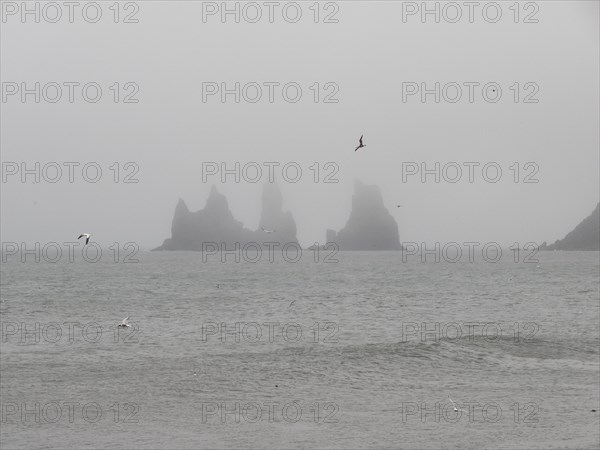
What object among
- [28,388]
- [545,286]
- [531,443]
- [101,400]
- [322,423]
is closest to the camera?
[531,443]

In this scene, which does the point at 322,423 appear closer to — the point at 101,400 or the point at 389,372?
the point at 101,400

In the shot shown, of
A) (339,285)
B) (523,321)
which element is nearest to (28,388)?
(523,321)

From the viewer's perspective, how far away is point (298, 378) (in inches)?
865

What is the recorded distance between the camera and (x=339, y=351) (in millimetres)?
27359

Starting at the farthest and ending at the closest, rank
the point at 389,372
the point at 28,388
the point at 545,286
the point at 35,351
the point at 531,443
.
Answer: the point at 545,286
the point at 35,351
the point at 389,372
the point at 28,388
the point at 531,443

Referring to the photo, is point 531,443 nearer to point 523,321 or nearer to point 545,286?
point 523,321

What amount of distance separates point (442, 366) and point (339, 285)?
168ft

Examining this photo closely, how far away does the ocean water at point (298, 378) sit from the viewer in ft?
50.2

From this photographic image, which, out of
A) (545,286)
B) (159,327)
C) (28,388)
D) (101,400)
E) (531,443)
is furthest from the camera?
(545,286)

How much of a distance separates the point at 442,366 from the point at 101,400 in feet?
33.9

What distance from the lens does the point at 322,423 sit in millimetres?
16219

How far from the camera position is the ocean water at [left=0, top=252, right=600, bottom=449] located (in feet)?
50.2

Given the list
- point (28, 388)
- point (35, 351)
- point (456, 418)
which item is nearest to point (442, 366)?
point (456, 418)

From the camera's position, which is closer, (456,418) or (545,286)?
(456,418)
